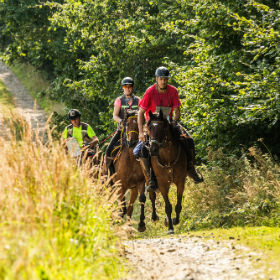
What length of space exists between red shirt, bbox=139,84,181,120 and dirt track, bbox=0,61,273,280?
308 centimetres

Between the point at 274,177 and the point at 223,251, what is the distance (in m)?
3.92

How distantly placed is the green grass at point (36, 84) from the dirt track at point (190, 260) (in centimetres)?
2773

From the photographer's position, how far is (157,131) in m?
10.1

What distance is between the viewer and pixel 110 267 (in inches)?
258

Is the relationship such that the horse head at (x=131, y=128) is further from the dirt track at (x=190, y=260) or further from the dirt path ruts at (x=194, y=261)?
the dirt path ruts at (x=194, y=261)

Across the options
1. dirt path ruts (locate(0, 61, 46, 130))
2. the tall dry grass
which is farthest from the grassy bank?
the tall dry grass

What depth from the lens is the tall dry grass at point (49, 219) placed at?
5203 mm

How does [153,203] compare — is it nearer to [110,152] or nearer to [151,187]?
[151,187]

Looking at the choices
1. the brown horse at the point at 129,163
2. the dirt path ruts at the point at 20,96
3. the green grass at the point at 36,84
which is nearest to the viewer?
the brown horse at the point at 129,163

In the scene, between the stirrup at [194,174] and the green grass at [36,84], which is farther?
the green grass at [36,84]

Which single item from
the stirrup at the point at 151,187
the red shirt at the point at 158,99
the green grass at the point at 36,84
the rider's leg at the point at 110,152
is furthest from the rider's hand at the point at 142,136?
the green grass at the point at 36,84

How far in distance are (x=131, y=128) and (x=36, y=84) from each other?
114 ft

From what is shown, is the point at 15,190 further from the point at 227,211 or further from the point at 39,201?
the point at 227,211

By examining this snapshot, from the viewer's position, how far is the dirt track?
6.34m
